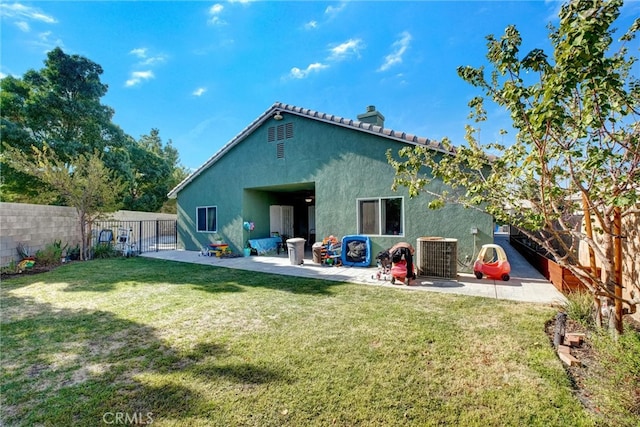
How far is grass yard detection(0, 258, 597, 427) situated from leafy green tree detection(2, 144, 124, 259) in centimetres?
614

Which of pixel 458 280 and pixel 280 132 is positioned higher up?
pixel 280 132

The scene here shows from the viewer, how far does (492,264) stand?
7.12m

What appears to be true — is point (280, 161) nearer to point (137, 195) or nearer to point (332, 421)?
point (332, 421)

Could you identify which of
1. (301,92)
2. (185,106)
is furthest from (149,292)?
(185,106)

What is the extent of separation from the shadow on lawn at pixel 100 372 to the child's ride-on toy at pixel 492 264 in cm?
628

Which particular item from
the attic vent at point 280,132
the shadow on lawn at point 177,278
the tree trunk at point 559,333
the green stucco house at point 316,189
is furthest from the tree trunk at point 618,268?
the attic vent at point 280,132

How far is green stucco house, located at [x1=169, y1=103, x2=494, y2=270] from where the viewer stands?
28.2 feet

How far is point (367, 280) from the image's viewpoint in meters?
7.36

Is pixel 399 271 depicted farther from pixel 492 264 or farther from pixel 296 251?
pixel 296 251

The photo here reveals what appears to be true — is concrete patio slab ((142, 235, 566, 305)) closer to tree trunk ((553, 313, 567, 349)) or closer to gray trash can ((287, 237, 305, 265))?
gray trash can ((287, 237, 305, 265))

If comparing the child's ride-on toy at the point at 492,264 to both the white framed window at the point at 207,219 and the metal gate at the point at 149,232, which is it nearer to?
the white framed window at the point at 207,219

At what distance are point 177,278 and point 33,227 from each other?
6.89 m

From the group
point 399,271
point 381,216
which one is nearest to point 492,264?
point 399,271

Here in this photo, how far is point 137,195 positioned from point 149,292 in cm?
2548
